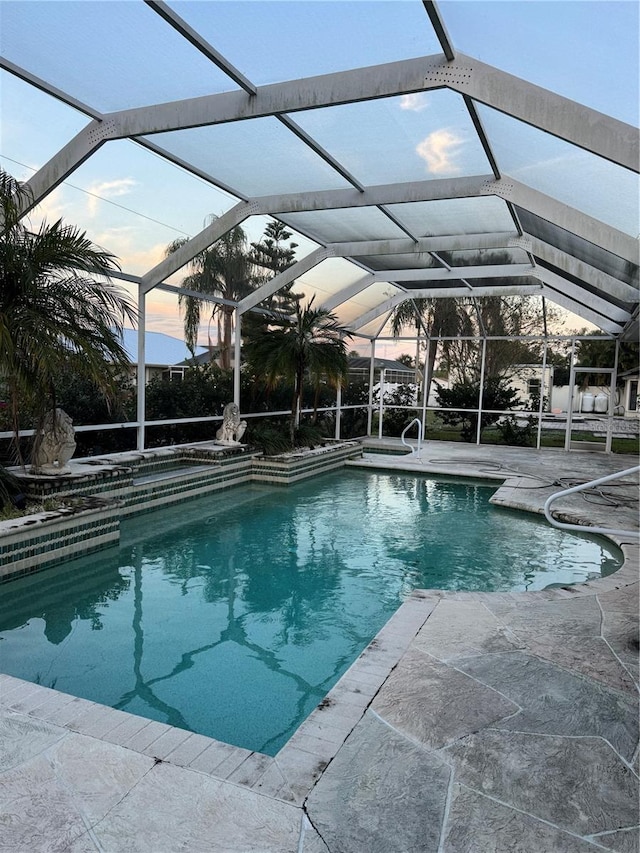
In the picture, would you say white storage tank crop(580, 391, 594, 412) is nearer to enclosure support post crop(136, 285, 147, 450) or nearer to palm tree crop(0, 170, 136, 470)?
enclosure support post crop(136, 285, 147, 450)

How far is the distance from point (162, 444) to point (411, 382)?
9319 millimetres

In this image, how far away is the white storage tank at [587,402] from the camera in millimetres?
16484

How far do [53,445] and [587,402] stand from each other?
45.9 feet

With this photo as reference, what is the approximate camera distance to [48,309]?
623 cm

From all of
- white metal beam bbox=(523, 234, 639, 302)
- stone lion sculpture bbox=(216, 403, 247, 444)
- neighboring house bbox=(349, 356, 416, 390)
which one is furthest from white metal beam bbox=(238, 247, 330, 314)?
neighboring house bbox=(349, 356, 416, 390)

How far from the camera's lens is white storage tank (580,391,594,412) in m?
16.5

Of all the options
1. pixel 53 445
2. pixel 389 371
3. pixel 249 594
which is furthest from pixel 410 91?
pixel 389 371

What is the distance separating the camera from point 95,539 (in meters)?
6.56

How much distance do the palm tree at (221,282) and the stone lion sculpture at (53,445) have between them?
4.30 meters

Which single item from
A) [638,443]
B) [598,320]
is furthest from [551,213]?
[638,443]

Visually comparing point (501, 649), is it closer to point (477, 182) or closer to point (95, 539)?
point (95, 539)

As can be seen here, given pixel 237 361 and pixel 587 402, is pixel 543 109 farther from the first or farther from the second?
pixel 587 402

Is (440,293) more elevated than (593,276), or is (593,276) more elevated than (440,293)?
(440,293)

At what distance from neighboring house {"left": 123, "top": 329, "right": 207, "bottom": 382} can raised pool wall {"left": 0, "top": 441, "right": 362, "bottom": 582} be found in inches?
A: 52.6
